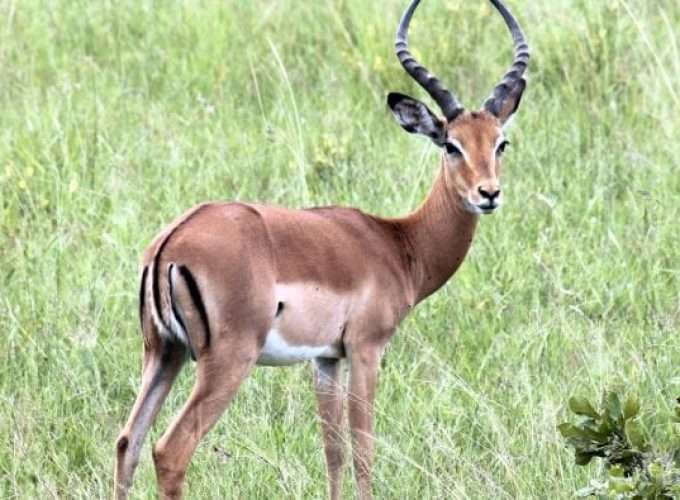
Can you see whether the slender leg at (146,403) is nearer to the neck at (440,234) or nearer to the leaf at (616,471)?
the neck at (440,234)

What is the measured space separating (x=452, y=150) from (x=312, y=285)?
87cm

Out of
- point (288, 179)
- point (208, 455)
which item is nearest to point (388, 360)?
point (208, 455)

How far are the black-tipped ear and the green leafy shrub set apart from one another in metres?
1.92

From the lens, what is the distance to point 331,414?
17.1 ft

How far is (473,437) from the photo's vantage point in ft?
16.8

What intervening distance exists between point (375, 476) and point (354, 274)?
65 cm

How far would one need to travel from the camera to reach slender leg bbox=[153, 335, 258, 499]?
447cm

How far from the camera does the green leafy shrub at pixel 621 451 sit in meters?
3.78

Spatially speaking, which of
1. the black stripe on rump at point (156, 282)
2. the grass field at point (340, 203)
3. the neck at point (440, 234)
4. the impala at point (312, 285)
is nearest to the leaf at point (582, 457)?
the grass field at point (340, 203)

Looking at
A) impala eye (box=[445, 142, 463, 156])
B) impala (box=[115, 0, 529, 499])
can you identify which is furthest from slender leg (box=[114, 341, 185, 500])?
impala eye (box=[445, 142, 463, 156])

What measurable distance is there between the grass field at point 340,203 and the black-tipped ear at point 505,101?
65 cm

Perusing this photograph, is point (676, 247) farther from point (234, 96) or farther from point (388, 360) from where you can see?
point (234, 96)

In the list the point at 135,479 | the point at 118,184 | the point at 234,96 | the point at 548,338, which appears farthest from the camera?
the point at 234,96

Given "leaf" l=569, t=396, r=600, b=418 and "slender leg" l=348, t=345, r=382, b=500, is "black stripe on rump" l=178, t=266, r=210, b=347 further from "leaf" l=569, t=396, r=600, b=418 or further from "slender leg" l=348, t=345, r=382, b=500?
"leaf" l=569, t=396, r=600, b=418
